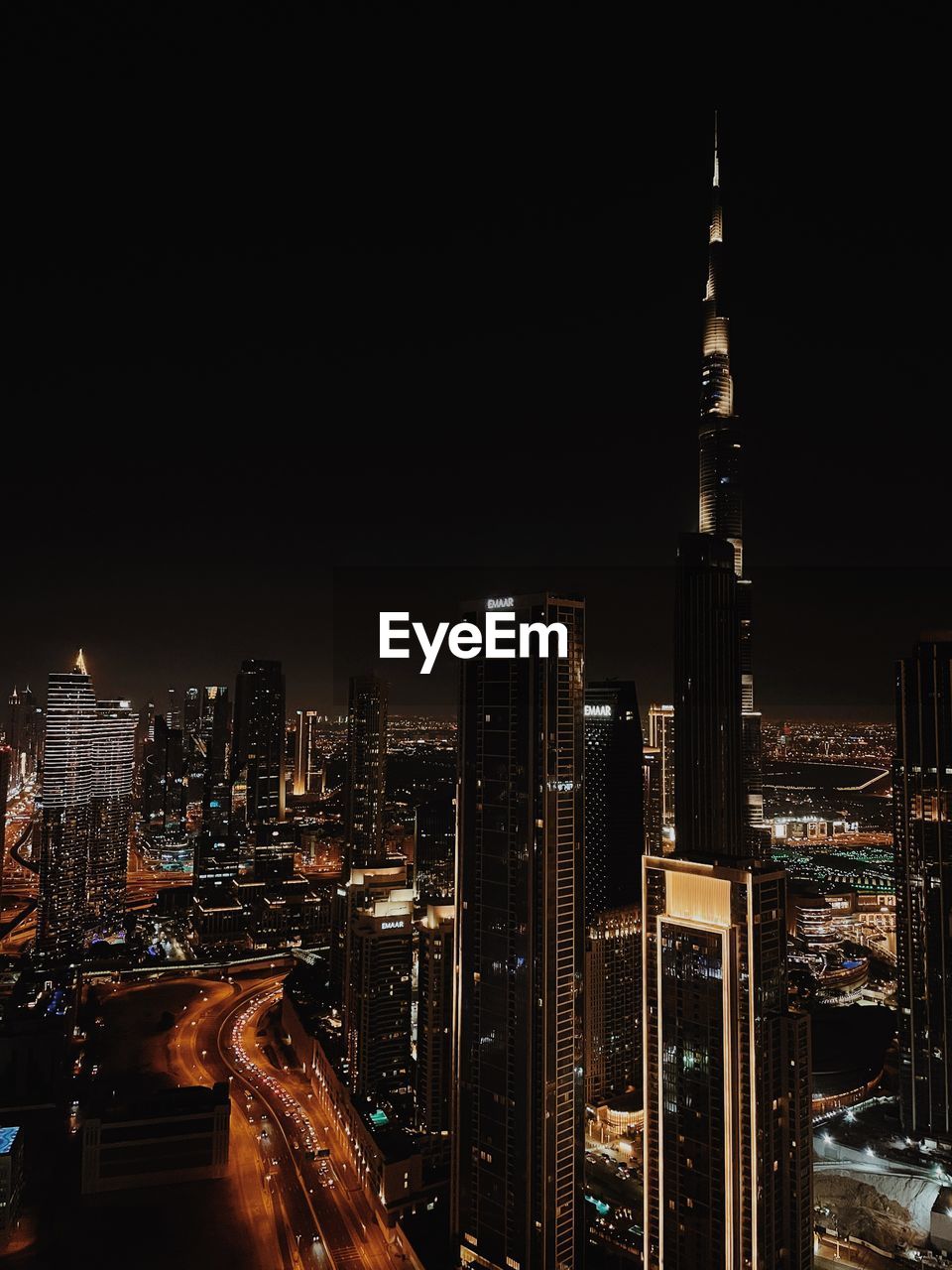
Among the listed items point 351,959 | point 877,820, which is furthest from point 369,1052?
point 877,820

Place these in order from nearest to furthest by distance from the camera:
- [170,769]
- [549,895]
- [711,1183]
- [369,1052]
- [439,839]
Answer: [711,1183] < [549,895] < [369,1052] < [439,839] < [170,769]

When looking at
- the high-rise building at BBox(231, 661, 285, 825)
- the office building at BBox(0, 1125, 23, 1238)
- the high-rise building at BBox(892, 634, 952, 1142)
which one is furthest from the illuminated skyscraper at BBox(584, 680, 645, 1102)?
the high-rise building at BBox(231, 661, 285, 825)

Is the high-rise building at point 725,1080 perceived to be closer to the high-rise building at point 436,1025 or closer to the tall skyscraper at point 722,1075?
the tall skyscraper at point 722,1075

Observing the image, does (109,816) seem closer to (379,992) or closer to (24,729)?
(24,729)

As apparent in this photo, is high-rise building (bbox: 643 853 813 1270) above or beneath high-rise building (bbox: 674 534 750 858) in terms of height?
beneath

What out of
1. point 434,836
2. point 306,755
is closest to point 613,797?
point 434,836

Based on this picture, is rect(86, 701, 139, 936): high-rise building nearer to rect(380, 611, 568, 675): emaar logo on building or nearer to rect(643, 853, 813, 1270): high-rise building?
rect(380, 611, 568, 675): emaar logo on building

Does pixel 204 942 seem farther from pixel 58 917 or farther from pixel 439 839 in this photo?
pixel 439 839
